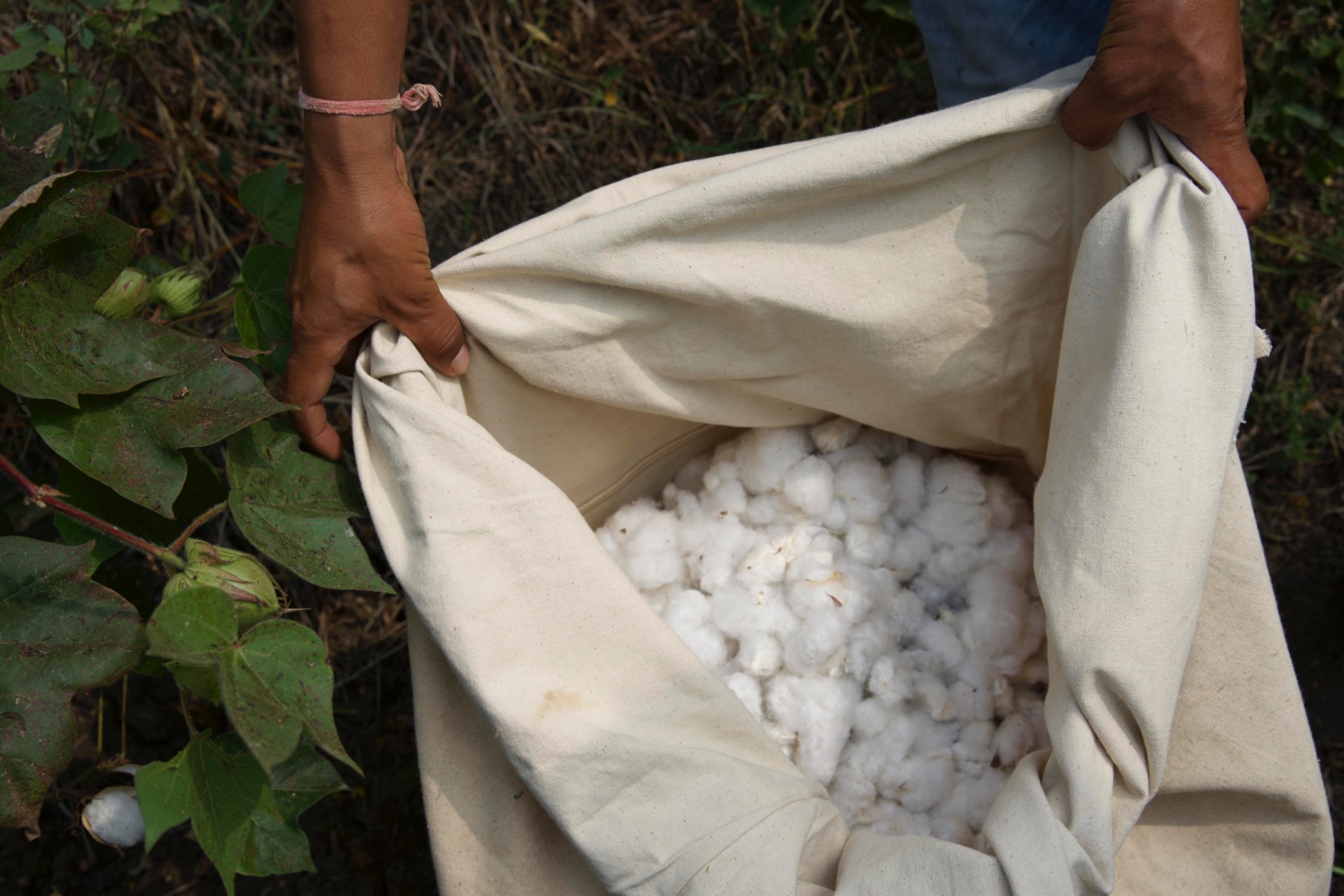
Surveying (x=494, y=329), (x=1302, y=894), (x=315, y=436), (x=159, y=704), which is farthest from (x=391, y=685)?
(x=1302, y=894)

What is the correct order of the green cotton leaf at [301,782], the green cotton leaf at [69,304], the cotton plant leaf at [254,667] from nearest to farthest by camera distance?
the cotton plant leaf at [254,667], the green cotton leaf at [69,304], the green cotton leaf at [301,782]

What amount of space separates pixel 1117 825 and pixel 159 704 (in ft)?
4.66

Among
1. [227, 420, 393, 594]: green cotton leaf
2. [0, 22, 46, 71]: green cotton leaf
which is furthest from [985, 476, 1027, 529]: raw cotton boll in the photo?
[0, 22, 46, 71]: green cotton leaf

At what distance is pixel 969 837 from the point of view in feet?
3.67

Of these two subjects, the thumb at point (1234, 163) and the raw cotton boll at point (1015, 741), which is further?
the raw cotton boll at point (1015, 741)

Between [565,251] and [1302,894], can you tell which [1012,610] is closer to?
[1302,894]

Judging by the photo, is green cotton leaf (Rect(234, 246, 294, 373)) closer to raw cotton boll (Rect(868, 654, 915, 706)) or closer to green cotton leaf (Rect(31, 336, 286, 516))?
green cotton leaf (Rect(31, 336, 286, 516))

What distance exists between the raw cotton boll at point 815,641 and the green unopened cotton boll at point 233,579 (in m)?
0.63

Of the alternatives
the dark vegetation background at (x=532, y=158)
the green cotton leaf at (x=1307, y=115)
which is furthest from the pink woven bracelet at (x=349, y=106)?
the green cotton leaf at (x=1307, y=115)

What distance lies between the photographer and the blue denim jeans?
3.83 feet

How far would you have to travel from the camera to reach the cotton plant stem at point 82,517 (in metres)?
0.84

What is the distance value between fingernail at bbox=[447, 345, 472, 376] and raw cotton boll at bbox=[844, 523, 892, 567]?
0.57 m

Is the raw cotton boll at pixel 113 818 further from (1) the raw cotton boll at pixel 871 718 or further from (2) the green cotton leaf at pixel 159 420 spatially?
(1) the raw cotton boll at pixel 871 718

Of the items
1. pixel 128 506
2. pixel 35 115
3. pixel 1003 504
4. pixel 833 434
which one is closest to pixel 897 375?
pixel 833 434
